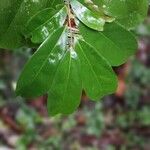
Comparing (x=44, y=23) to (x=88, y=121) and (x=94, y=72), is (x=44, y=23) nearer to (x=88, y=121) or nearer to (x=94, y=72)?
(x=94, y=72)

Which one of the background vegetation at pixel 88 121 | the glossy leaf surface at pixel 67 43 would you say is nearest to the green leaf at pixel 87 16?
the glossy leaf surface at pixel 67 43

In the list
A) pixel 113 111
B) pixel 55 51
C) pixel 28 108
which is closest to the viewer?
pixel 55 51

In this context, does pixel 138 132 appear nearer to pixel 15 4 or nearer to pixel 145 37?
pixel 145 37

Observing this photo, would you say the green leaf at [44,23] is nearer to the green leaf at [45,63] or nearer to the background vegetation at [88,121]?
the green leaf at [45,63]

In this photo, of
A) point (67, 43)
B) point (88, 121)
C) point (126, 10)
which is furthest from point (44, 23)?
point (88, 121)

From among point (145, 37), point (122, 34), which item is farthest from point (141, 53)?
point (122, 34)

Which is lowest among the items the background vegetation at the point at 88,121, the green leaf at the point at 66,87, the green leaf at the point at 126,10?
the background vegetation at the point at 88,121
